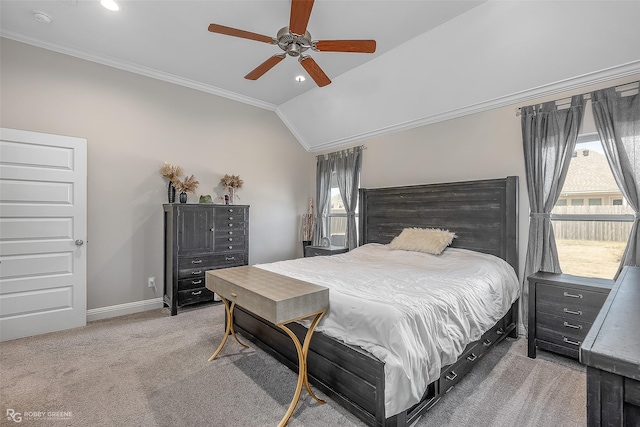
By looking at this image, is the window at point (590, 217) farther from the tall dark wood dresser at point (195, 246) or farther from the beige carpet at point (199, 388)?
the tall dark wood dresser at point (195, 246)

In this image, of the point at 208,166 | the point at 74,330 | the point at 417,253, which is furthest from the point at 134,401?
the point at 208,166

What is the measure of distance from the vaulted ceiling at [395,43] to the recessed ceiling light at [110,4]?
72 millimetres

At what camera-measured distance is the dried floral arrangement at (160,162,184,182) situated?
13.3ft

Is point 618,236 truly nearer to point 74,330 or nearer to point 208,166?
point 208,166

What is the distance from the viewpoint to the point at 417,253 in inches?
136

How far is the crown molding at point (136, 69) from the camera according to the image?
320 cm

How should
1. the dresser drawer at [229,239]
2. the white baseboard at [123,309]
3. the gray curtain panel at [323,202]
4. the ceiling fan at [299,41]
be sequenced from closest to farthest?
1. the ceiling fan at [299,41]
2. the white baseboard at [123,309]
3. the dresser drawer at [229,239]
4. the gray curtain panel at [323,202]

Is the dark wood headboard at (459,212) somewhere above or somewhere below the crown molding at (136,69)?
below

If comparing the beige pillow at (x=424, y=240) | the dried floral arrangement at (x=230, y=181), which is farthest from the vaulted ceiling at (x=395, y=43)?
the beige pillow at (x=424, y=240)

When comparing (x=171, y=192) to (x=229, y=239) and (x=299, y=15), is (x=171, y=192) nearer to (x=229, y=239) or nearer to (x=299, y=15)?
(x=229, y=239)

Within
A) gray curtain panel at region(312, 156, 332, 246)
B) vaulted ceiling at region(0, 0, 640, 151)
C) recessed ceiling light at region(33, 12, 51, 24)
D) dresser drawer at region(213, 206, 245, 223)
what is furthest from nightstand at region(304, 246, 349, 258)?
recessed ceiling light at region(33, 12, 51, 24)

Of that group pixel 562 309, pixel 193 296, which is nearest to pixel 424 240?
pixel 562 309

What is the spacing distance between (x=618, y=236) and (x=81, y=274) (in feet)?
18.4

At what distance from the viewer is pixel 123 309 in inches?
149
